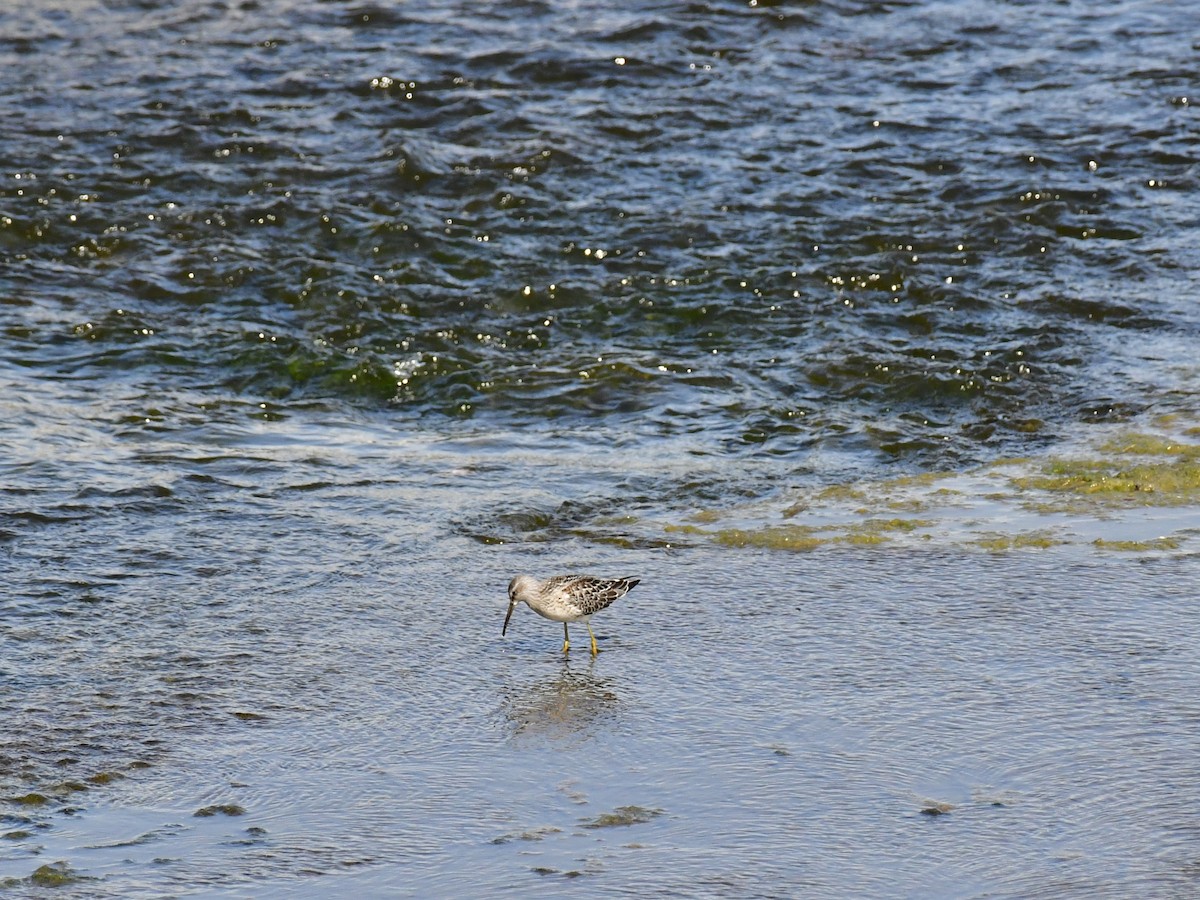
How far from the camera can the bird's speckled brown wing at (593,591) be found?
605cm

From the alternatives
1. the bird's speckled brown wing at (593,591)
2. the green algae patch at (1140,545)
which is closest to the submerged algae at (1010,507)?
the green algae patch at (1140,545)

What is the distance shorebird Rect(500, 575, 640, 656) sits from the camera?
237 inches

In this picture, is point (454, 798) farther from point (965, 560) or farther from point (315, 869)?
point (965, 560)

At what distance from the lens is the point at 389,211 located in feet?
38.4

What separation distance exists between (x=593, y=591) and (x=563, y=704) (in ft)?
1.71

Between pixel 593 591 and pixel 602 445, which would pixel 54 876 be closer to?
pixel 593 591

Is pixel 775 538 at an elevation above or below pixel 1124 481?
below

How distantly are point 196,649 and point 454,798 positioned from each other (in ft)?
4.99

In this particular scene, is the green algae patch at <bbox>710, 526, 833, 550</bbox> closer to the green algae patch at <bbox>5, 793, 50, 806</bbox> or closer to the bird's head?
the bird's head

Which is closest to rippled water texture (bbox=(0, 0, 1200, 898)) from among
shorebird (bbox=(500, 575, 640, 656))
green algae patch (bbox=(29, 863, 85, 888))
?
green algae patch (bbox=(29, 863, 85, 888))

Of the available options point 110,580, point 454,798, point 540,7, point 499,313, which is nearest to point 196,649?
point 110,580

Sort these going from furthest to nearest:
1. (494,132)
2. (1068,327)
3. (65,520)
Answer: (494,132) → (1068,327) → (65,520)

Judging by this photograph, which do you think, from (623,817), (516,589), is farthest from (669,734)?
(516,589)

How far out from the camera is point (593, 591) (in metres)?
6.09
